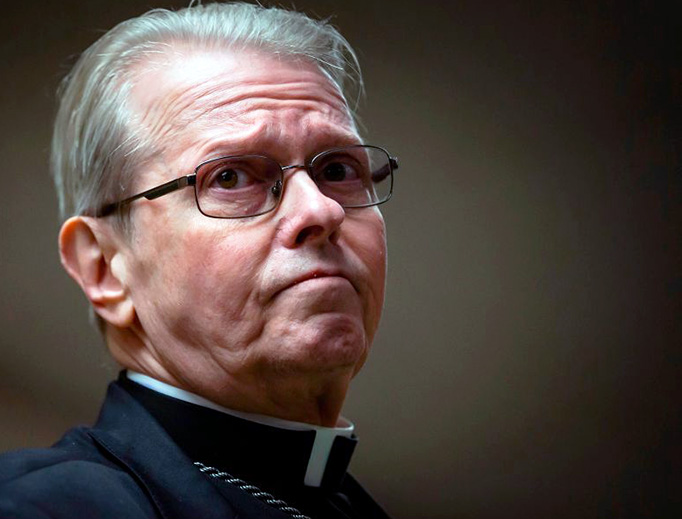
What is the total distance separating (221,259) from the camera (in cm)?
124

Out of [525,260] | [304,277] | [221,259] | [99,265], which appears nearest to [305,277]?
[304,277]

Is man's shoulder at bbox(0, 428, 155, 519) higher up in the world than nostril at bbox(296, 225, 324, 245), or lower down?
lower down

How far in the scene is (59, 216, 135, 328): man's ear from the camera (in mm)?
1364

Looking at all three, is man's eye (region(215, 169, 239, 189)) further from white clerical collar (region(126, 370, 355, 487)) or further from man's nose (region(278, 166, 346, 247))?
white clerical collar (region(126, 370, 355, 487))

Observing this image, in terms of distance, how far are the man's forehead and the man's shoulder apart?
0.47 meters

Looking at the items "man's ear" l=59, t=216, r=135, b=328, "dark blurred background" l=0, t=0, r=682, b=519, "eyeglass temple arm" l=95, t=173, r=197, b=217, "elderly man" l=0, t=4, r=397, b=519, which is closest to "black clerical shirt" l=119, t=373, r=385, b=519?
"elderly man" l=0, t=4, r=397, b=519

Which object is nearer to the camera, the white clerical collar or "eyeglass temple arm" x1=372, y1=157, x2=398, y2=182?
the white clerical collar

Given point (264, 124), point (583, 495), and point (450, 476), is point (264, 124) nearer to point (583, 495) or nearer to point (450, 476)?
point (450, 476)

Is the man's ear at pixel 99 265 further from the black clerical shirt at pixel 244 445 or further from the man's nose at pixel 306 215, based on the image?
the man's nose at pixel 306 215

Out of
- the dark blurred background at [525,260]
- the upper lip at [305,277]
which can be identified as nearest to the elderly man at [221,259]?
the upper lip at [305,277]

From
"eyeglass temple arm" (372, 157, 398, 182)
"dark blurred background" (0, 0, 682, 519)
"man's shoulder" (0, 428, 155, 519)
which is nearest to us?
"man's shoulder" (0, 428, 155, 519)

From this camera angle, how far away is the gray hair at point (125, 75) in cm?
135

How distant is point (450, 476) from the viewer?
2.41m

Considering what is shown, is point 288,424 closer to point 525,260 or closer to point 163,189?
point 163,189
